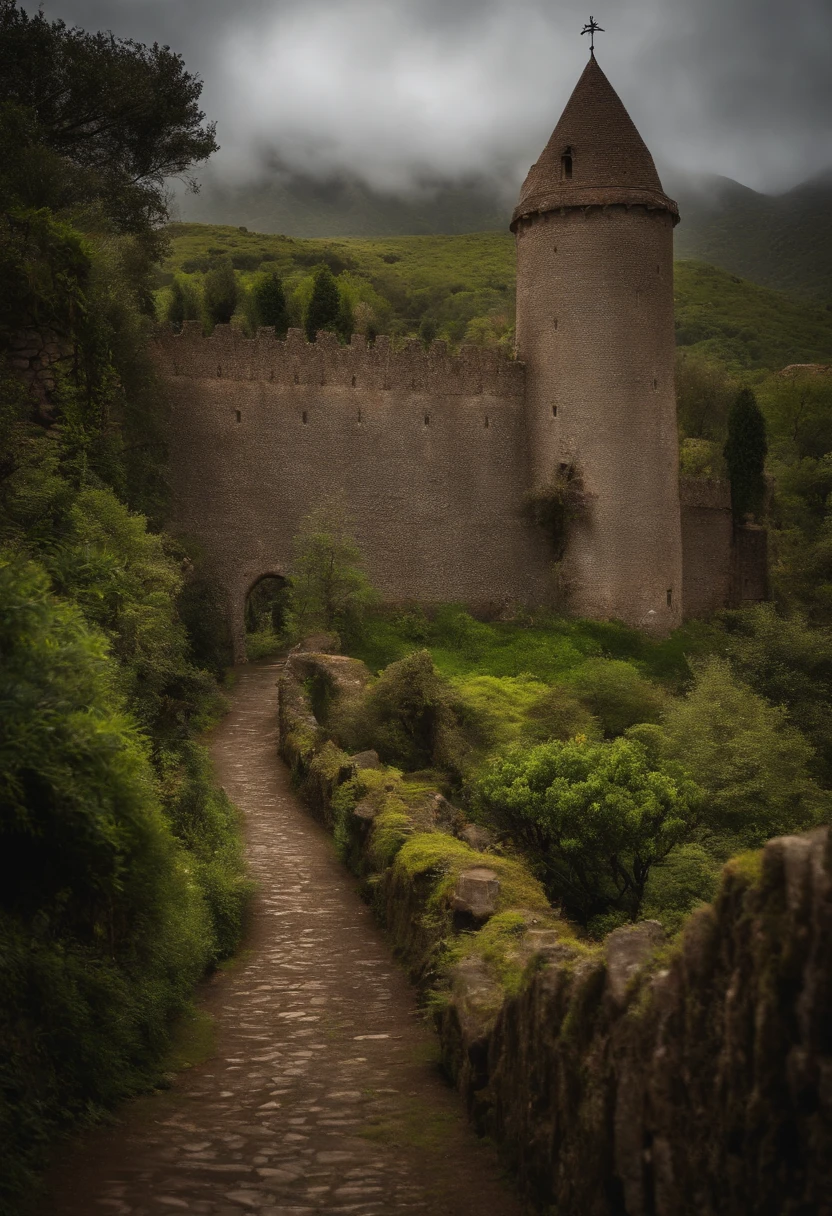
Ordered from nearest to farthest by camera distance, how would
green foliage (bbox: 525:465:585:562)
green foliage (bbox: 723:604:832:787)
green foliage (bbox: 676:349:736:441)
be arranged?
green foliage (bbox: 723:604:832:787) → green foliage (bbox: 525:465:585:562) → green foliage (bbox: 676:349:736:441)

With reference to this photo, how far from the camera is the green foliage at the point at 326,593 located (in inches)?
1113

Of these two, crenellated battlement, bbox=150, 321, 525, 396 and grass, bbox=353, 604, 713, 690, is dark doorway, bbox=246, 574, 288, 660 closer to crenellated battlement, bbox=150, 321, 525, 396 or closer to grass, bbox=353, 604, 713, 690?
grass, bbox=353, 604, 713, 690

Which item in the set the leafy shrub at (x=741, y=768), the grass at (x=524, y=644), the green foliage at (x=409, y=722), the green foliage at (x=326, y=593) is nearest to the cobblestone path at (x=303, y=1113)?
the green foliage at (x=409, y=722)

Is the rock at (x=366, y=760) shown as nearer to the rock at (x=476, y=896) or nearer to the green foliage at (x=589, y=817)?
the green foliage at (x=589, y=817)

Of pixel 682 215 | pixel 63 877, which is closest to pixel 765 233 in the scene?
pixel 682 215

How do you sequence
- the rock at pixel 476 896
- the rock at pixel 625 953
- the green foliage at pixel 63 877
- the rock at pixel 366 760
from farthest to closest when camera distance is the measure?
the rock at pixel 366 760, the rock at pixel 476 896, the green foliage at pixel 63 877, the rock at pixel 625 953

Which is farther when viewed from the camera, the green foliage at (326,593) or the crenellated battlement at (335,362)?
the crenellated battlement at (335,362)

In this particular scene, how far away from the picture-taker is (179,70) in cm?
2766

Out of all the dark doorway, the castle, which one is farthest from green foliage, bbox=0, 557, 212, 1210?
the dark doorway

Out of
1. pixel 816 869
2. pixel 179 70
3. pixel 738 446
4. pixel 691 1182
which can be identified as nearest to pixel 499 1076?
pixel 691 1182

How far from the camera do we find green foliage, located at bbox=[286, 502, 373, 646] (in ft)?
92.8

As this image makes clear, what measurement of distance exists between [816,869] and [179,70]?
89.4ft

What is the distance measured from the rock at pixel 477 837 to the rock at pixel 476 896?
3.19 metres

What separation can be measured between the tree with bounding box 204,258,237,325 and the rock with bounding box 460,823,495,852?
36.0 m
